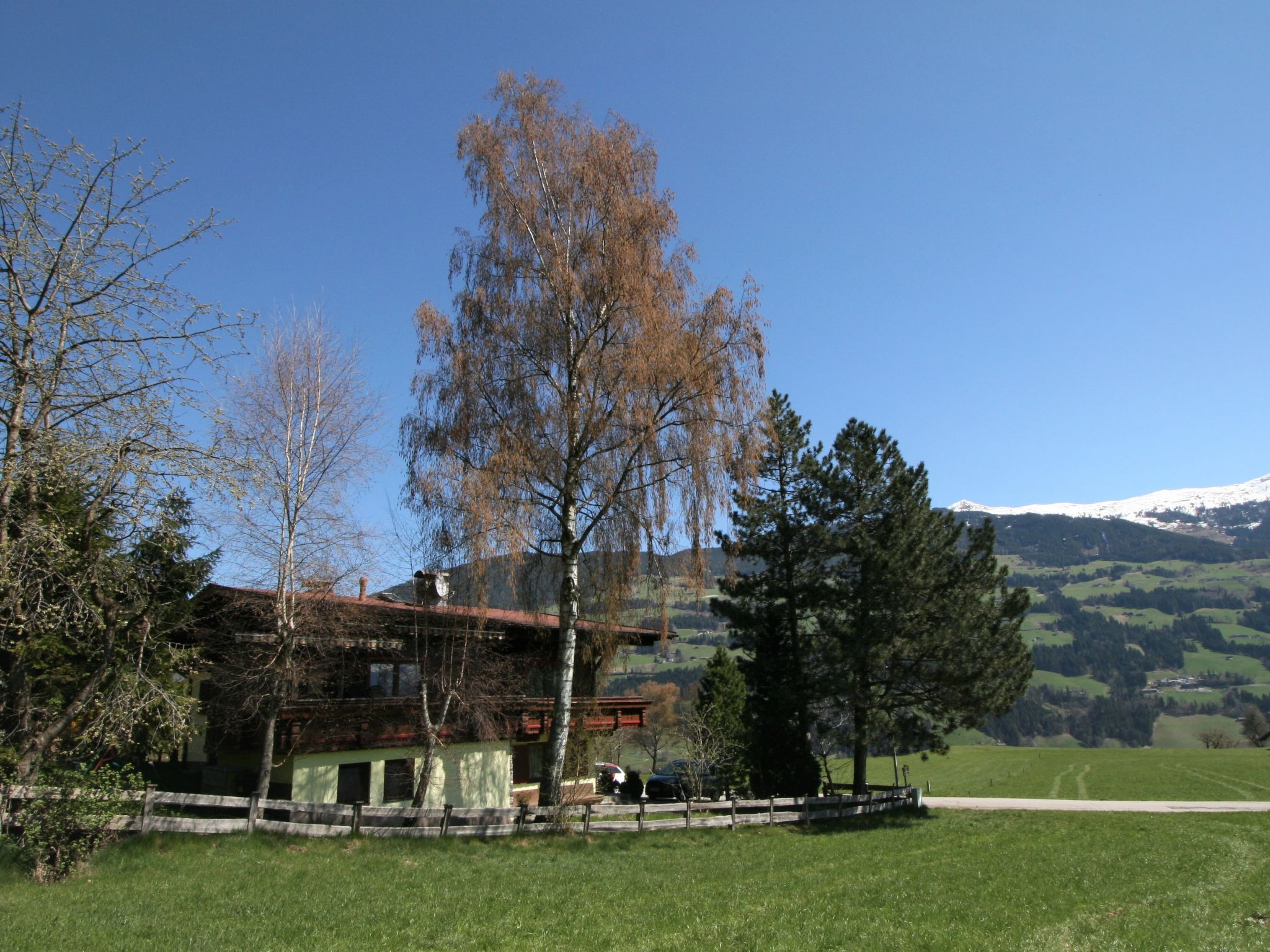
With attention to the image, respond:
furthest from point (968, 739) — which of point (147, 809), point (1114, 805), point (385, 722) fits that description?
point (147, 809)

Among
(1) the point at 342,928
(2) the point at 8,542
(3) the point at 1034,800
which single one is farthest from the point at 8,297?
(3) the point at 1034,800

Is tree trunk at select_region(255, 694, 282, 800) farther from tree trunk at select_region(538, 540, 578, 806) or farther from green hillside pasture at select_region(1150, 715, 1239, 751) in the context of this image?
green hillside pasture at select_region(1150, 715, 1239, 751)

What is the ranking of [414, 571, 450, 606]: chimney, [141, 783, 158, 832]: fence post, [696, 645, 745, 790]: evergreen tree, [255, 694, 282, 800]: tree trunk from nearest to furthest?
[141, 783, 158, 832]: fence post → [255, 694, 282, 800]: tree trunk → [414, 571, 450, 606]: chimney → [696, 645, 745, 790]: evergreen tree

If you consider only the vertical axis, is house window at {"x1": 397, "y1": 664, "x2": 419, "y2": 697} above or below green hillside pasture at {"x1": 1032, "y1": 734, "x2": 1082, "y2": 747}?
above

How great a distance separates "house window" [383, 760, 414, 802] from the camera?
20.3 m

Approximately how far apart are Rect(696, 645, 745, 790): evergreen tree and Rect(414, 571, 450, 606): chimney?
12.3 metres

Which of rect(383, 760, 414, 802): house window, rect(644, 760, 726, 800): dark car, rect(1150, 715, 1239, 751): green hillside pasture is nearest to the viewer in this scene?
rect(383, 760, 414, 802): house window

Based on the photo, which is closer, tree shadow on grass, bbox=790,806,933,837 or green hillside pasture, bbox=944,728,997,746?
tree shadow on grass, bbox=790,806,933,837

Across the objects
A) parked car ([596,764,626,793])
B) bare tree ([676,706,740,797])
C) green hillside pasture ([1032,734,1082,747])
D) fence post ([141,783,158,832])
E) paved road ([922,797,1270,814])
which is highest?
fence post ([141,783,158,832])

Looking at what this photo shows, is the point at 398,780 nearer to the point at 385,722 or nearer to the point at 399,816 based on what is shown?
the point at 385,722

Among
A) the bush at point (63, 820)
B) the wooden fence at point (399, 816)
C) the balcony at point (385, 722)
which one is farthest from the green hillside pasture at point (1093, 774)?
the bush at point (63, 820)

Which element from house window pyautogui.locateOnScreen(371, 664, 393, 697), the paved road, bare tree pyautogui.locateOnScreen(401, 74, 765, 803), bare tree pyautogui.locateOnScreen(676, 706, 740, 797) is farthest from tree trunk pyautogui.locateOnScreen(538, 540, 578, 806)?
the paved road

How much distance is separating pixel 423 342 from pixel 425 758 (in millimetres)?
9270

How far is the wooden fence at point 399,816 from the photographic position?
41.4ft
